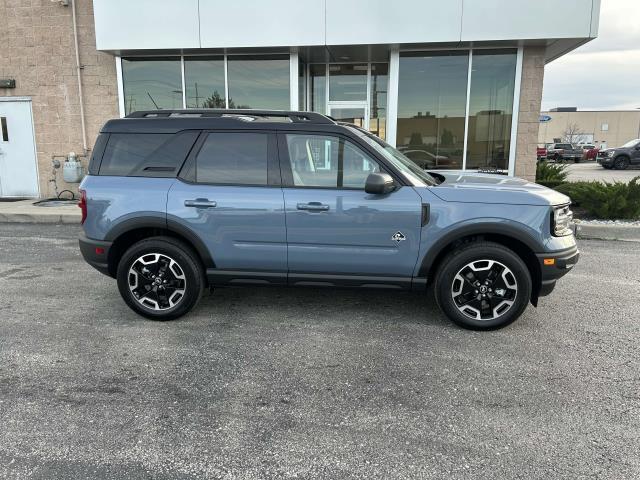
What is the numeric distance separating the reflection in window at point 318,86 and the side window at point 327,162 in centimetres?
816

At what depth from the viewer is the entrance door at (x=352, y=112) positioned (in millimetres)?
11914

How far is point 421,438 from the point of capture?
9.16 ft

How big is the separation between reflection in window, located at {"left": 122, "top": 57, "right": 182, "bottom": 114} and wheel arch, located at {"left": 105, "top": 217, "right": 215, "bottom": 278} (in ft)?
25.1

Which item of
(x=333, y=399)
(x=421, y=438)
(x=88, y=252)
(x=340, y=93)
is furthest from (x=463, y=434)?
(x=340, y=93)

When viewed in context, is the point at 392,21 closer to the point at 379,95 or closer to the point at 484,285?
the point at 379,95

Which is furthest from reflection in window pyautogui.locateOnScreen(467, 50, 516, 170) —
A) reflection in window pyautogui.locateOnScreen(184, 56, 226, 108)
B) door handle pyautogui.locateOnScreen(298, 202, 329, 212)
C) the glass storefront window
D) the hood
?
door handle pyautogui.locateOnScreen(298, 202, 329, 212)

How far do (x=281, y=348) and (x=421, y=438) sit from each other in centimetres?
152

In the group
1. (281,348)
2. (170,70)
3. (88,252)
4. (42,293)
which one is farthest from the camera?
(170,70)

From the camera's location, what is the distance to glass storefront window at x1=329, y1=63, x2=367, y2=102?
470 inches

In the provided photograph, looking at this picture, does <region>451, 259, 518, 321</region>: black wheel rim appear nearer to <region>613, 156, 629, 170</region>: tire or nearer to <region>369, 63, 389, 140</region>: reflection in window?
<region>369, 63, 389, 140</region>: reflection in window

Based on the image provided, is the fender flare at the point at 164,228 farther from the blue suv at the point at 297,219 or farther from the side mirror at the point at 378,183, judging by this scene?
the side mirror at the point at 378,183

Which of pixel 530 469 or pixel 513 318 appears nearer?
pixel 530 469

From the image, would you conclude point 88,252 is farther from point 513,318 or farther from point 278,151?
point 513,318

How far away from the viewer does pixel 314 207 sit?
422 cm
